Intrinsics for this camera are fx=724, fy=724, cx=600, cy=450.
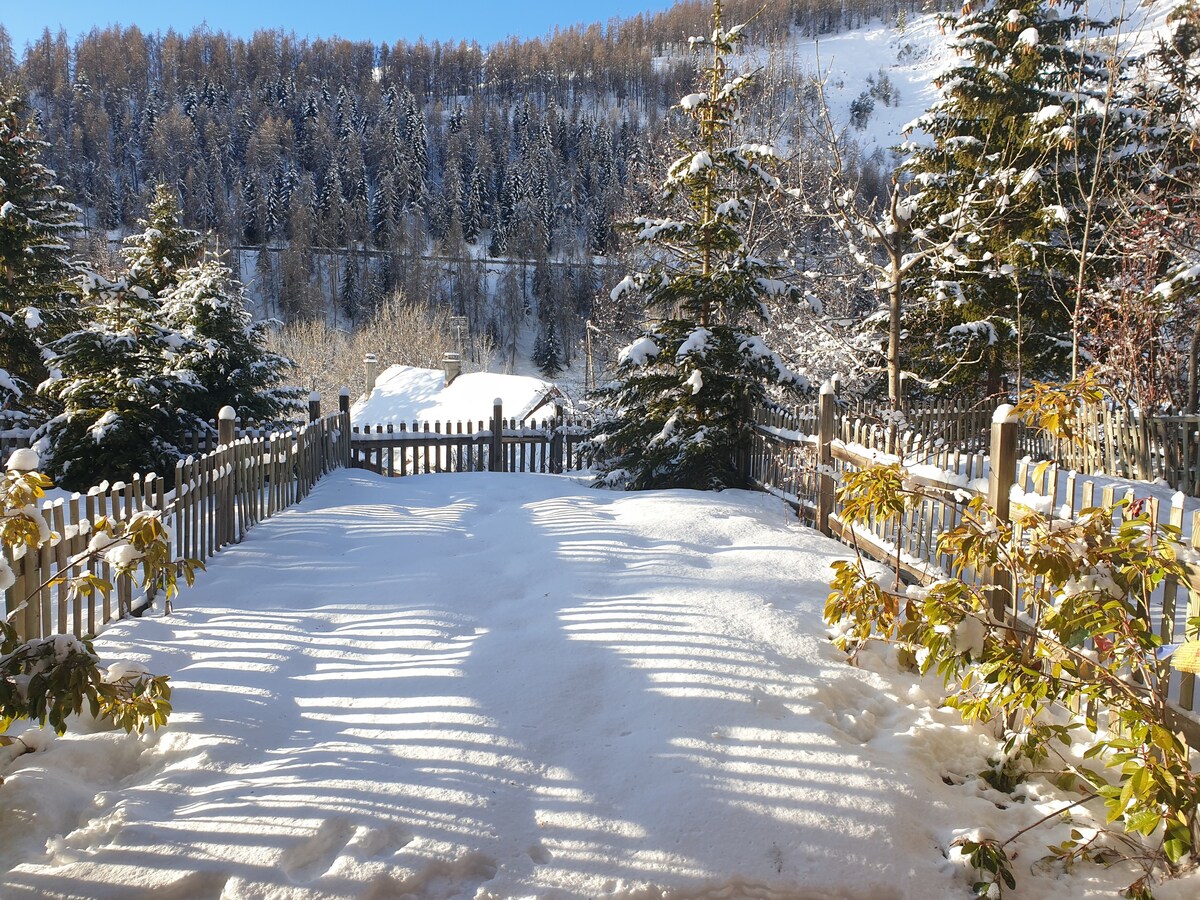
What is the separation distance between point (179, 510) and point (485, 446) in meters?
7.61

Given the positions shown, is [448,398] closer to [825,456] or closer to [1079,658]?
[825,456]

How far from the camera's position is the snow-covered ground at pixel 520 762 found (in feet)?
8.94

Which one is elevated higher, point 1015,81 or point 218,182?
point 218,182

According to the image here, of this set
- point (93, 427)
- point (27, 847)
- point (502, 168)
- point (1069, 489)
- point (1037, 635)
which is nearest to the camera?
point (27, 847)

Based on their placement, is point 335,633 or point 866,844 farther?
point 335,633

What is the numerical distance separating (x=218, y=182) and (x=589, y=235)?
3982 centimetres

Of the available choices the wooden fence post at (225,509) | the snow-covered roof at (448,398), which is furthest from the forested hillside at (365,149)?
the wooden fence post at (225,509)

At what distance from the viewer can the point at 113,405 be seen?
35.9 feet

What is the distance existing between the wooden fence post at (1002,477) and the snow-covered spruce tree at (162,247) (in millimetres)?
16244

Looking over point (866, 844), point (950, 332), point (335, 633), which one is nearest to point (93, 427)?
point (335, 633)

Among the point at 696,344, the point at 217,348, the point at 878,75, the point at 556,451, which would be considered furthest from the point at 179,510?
the point at 878,75

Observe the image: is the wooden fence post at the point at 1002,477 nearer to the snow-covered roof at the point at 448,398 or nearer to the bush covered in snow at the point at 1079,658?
the bush covered in snow at the point at 1079,658

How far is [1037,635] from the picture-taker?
321cm

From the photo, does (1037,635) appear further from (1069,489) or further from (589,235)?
(589,235)
